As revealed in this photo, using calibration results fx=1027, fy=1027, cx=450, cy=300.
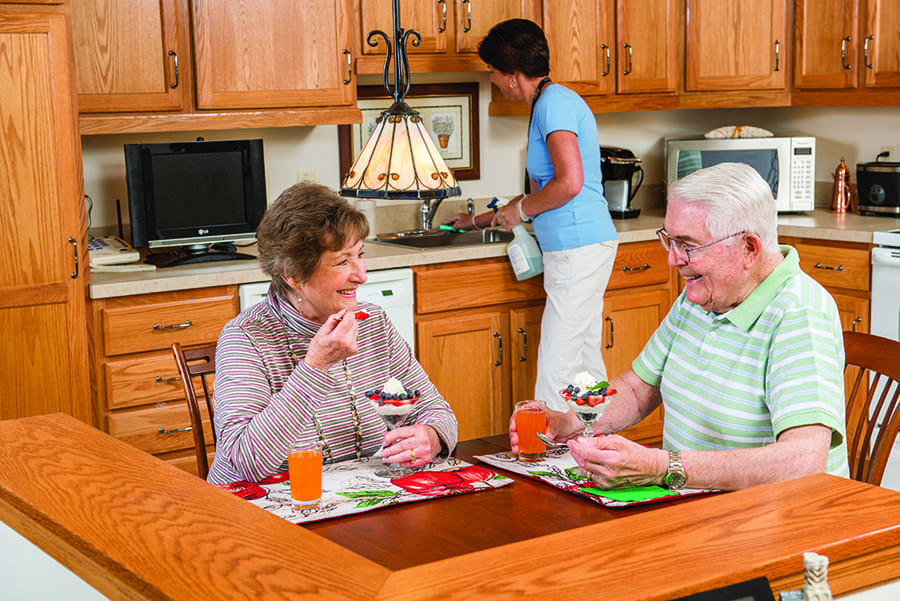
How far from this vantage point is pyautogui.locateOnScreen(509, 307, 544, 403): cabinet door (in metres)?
3.89

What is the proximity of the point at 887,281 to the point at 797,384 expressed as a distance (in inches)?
92.3

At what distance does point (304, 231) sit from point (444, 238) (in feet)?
6.73

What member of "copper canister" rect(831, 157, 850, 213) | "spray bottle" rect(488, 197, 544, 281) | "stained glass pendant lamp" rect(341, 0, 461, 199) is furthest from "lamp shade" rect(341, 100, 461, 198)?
"copper canister" rect(831, 157, 850, 213)

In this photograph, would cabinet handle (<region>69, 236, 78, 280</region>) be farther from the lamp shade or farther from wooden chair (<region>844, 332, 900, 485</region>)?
wooden chair (<region>844, 332, 900, 485</region>)

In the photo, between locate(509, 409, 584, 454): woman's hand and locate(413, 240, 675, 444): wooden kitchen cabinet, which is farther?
locate(413, 240, 675, 444): wooden kitchen cabinet

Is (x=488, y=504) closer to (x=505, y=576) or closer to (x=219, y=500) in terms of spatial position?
(x=219, y=500)

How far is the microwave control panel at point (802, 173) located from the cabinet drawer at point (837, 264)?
38 cm

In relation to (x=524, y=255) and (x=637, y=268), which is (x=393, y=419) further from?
(x=637, y=268)

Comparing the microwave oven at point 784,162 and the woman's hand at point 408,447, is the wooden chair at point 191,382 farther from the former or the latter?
the microwave oven at point 784,162

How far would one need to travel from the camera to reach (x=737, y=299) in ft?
6.12

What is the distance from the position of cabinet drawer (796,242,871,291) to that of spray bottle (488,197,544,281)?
1.13 m

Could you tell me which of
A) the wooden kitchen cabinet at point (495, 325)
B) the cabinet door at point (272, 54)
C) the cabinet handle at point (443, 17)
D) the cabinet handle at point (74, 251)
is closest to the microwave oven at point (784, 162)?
the wooden kitchen cabinet at point (495, 325)

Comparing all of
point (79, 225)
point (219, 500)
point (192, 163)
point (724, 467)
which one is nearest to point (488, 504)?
point (724, 467)

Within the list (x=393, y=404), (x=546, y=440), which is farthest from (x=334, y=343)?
(x=546, y=440)
